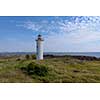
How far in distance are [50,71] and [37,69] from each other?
0.55 feet

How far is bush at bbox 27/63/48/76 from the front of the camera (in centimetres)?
452

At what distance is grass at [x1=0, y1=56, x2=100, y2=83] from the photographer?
449 centimetres

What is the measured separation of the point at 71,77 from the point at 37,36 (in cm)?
66

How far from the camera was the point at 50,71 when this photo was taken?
4.51 meters

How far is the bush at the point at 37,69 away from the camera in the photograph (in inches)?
178

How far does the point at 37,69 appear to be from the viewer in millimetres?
4547

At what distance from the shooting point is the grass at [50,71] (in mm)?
4488

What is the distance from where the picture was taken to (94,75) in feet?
14.7
